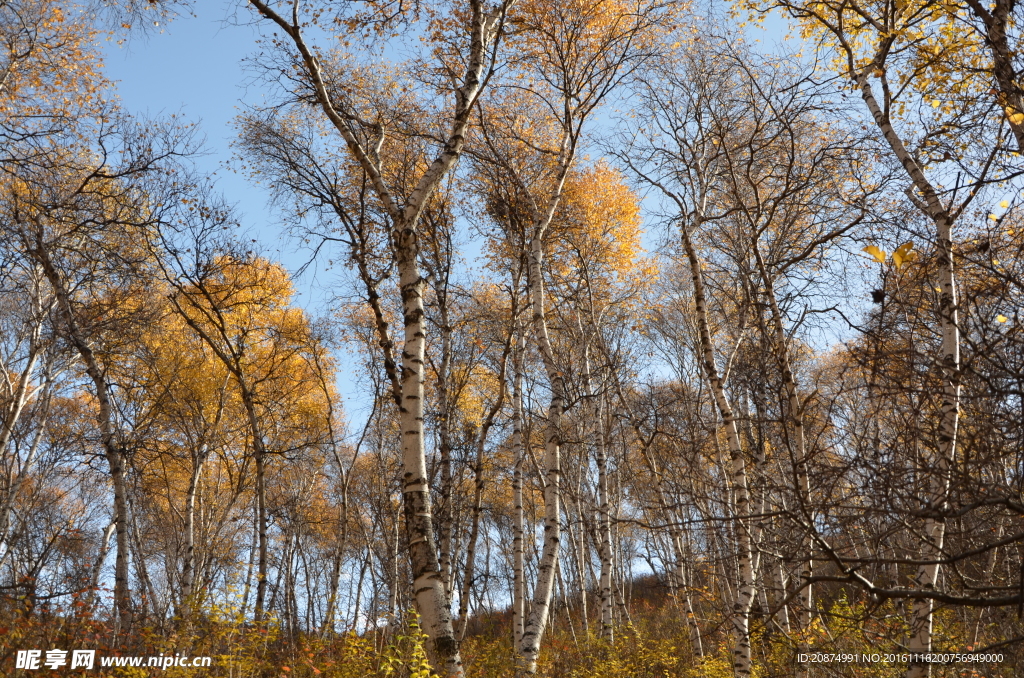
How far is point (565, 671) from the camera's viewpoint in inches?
350

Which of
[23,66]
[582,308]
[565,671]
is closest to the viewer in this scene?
[23,66]

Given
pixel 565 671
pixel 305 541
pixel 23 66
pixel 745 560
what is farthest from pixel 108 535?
pixel 745 560

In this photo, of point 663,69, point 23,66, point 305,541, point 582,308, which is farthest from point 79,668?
point 305,541

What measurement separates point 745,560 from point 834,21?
570 centimetres

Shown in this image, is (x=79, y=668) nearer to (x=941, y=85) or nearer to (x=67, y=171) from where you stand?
(x=67, y=171)

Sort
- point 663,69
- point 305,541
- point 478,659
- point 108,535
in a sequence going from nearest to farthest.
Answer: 1. point 663,69
2. point 478,659
3. point 108,535
4. point 305,541

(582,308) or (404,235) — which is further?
(582,308)

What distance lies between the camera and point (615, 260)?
1152cm

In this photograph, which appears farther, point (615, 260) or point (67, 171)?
point (615, 260)

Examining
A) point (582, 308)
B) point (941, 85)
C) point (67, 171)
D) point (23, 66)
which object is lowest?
point (941, 85)

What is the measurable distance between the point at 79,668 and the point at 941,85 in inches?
407

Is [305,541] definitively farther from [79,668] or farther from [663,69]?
[663,69]

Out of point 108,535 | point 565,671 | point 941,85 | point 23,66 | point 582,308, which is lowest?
point 565,671

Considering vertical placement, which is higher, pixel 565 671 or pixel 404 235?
pixel 404 235
